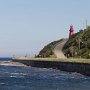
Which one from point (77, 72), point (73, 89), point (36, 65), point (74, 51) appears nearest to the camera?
point (73, 89)

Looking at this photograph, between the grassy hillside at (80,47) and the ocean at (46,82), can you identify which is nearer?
the ocean at (46,82)

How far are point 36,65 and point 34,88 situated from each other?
92452 mm

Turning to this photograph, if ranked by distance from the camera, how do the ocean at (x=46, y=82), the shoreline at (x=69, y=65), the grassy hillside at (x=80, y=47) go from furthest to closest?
the grassy hillside at (x=80, y=47)
the shoreline at (x=69, y=65)
the ocean at (x=46, y=82)

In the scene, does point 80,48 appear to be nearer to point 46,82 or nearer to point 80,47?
point 80,47

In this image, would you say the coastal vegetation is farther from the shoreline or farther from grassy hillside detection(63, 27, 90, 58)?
the shoreline

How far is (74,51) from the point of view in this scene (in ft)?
559

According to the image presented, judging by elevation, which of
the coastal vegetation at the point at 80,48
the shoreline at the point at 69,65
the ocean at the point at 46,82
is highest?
the coastal vegetation at the point at 80,48

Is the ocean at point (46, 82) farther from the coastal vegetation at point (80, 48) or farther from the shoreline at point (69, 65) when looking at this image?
the coastal vegetation at point (80, 48)

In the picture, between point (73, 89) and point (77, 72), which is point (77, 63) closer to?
point (77, 72)

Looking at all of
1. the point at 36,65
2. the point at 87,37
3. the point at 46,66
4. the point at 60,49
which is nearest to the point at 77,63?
the point at 46,66

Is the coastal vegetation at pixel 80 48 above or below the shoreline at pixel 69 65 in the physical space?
above

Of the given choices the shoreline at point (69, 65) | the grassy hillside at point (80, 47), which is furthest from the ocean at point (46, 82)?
the grassy hillside at point (80, 47)

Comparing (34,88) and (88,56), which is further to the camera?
(88,56)

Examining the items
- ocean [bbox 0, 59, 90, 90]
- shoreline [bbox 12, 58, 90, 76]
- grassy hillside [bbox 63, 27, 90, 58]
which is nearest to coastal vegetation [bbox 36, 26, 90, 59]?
grassy hillside [bbox 63, 27, 90, 58]
